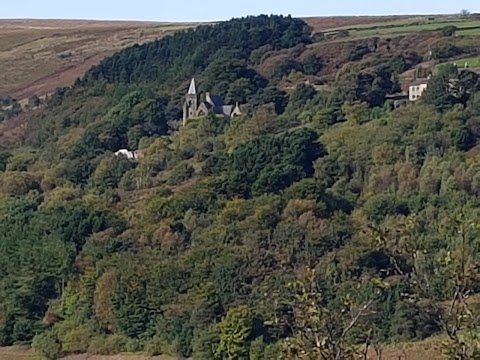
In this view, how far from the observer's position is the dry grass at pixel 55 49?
8275cm

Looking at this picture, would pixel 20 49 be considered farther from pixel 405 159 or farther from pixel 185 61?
pixel 405 159

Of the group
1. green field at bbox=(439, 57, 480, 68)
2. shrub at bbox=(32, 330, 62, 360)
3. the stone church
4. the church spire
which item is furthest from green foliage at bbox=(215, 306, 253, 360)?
the church spire

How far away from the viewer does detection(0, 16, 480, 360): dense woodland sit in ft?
105

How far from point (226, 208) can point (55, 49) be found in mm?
61765

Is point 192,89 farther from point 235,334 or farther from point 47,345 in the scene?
point 235,334

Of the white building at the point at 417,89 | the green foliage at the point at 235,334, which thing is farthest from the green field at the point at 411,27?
the green foliage at the point at 235,334

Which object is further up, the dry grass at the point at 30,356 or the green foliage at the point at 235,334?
the green foliage at the point at 235,334

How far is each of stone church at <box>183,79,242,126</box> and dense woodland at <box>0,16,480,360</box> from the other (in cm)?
78

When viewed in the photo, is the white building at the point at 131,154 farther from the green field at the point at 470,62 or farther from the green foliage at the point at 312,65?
the green field at the point at 470,62

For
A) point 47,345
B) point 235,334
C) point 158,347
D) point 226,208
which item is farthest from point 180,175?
point 235,334

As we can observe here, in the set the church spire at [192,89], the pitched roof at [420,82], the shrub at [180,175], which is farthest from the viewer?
the church spire at [192,89]

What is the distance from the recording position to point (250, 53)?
66938 millimetres

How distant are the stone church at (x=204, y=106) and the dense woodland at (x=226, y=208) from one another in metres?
0.78

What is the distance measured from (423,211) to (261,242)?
188 inches
